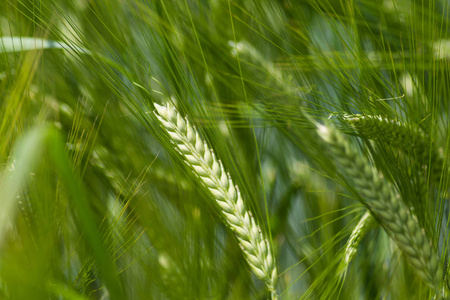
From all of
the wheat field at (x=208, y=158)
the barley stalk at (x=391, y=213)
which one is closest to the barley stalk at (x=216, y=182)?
the wheat field at (x=208, y=158)

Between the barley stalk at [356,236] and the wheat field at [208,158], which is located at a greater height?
the wheat field at [208,158]

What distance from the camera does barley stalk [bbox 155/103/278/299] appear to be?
41 centimetres

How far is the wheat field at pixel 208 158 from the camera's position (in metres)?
0.38

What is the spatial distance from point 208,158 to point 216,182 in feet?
0.08

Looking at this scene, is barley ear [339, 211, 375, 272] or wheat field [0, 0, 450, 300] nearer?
wheat field [0, 0, 450, 300]

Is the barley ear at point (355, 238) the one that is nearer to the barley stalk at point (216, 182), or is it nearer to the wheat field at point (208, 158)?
the wheat field at point (208, 158)

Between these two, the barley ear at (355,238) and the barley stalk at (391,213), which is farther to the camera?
the barley ear at (355,238)

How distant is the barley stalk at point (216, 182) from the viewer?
1.33 ft

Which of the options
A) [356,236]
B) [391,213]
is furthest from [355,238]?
[391,213]

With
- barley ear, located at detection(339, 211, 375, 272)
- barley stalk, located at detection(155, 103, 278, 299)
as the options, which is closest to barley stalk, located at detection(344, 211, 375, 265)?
barley ear, located at detection(339, 211, 375, 272)

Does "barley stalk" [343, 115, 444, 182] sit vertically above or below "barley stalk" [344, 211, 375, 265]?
above

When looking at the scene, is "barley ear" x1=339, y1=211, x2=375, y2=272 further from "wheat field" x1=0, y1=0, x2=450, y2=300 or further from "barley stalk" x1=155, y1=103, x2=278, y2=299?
"barley stalk" x1=155, y1=103, x2=278, y2=299

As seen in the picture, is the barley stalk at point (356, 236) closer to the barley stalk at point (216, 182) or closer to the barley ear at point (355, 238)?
the barley ear at point (355, 238)

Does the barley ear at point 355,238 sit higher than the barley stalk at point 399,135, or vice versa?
the barley stalk at point 399,135
